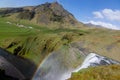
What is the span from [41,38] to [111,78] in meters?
77.4

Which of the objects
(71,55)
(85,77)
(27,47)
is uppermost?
(85,77)

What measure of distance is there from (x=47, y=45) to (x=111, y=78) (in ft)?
222

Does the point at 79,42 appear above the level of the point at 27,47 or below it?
above

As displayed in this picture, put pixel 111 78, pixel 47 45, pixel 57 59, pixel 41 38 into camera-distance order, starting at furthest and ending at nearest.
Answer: pixel 41 38 < pixel 47 45 < pixel 57 59 < pixel 111 78

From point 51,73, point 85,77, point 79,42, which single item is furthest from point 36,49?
point 85,77

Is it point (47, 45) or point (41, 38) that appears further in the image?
point (41, 38)

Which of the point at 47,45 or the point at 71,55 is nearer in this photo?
the point at 71,55

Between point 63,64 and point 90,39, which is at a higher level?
point 90,39

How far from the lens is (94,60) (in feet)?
135

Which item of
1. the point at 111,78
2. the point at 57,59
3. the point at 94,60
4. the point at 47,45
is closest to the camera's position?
the point at 111,78

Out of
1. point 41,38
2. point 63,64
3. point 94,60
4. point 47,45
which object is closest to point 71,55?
point 63,64

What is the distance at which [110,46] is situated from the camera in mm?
53281

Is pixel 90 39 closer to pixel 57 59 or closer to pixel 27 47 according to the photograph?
pixel 57 59

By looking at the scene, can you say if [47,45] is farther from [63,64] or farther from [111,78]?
[111,78]
